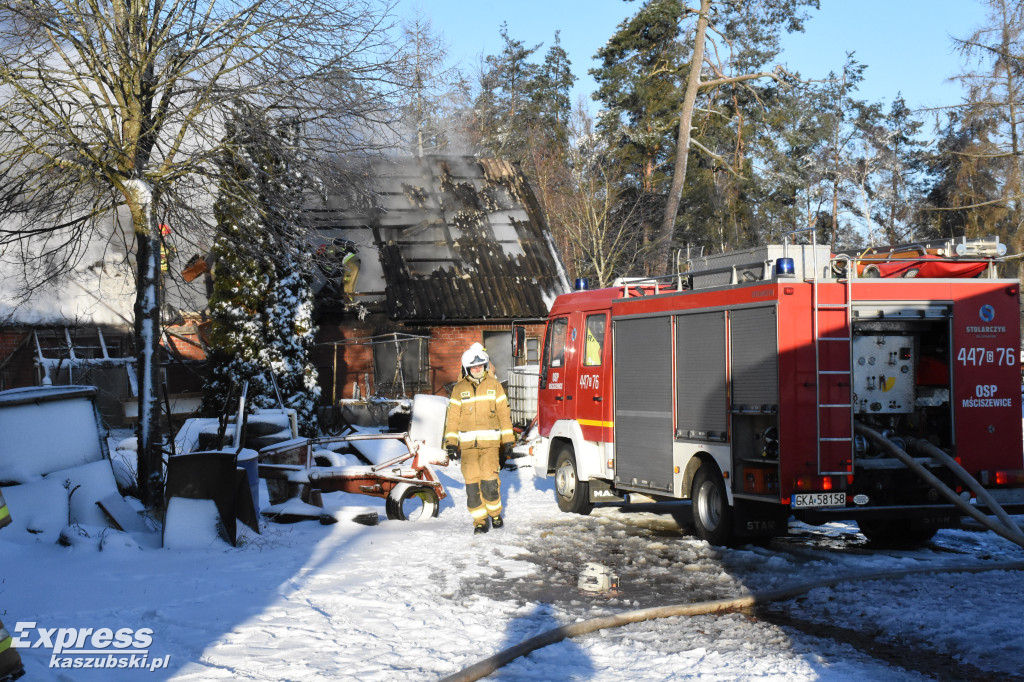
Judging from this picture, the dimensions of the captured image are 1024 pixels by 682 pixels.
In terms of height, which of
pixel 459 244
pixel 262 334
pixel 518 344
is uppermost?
pixel 459 244

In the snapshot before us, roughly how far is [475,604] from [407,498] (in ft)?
14.7

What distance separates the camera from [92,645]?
6.04 m

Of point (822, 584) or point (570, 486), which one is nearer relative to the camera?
point (822, 584)

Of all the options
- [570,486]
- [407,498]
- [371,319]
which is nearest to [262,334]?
[371,319]

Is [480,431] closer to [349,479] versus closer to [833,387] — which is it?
[349,479]

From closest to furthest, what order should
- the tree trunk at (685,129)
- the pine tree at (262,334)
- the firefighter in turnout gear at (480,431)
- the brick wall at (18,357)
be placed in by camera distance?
the firefighter in turnout gear at (480,431) → the pine tree at (262,334) → the brick wall at (18,357) → the tree trunk at (685,129)

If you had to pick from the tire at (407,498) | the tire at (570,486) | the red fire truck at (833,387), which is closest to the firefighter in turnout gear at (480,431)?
the tire at (407,498)

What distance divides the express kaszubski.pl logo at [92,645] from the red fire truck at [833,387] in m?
5.40

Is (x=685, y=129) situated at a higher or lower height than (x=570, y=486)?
higher

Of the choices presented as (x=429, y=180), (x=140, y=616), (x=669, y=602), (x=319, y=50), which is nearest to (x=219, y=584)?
(x=140, y=616)

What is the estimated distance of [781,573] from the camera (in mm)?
8547

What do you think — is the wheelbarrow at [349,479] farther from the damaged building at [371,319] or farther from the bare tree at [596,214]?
the bare tree at [596,214]

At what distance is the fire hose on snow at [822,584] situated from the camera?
19.2ft

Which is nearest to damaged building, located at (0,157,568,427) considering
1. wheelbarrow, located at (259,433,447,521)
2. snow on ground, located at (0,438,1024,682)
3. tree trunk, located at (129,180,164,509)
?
wheelbarrow, located at (259,433,447,521)
